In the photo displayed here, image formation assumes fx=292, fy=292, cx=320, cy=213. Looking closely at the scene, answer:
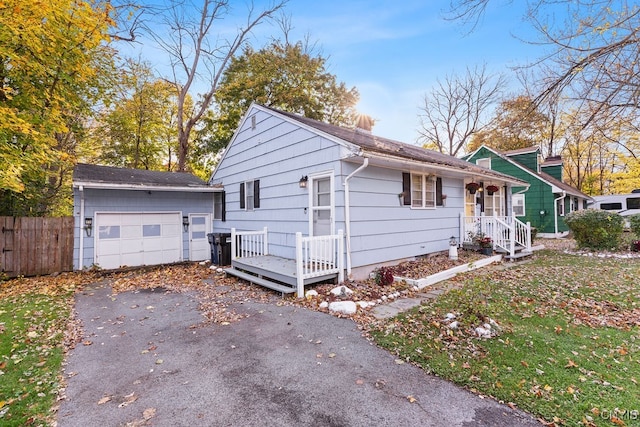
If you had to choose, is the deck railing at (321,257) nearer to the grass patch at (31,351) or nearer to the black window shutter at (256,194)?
the black window shutter at (256,194)

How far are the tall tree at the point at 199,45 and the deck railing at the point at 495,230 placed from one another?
1389 centimetres

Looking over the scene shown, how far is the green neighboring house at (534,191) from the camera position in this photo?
53.6ft

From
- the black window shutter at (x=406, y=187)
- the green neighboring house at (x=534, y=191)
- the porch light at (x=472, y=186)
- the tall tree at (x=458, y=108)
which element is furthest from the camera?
the tall tree at (x=458, y=108)

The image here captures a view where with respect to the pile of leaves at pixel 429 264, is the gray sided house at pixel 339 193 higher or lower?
higher

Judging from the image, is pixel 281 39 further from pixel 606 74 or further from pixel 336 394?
pixel 336 394

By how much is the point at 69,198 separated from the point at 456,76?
24.4 m

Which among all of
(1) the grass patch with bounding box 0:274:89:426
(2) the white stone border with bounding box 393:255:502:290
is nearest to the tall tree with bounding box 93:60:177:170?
(1) the grass patch with bounding box 0:274:89:426

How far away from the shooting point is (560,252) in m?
11.1

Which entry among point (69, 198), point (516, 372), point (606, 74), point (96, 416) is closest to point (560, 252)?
point (606, 74)

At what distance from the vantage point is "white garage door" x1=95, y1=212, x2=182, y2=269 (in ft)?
30.2

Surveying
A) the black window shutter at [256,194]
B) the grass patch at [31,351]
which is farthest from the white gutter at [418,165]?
the grass patch at [31,351]

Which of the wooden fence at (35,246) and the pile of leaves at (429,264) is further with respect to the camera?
the wooden fence at (35,246)

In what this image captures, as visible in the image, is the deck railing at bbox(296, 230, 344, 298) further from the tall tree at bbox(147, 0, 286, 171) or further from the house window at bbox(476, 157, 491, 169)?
the house window at bbox(476, 157, 491, 169)

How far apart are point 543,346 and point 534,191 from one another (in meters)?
16.5
